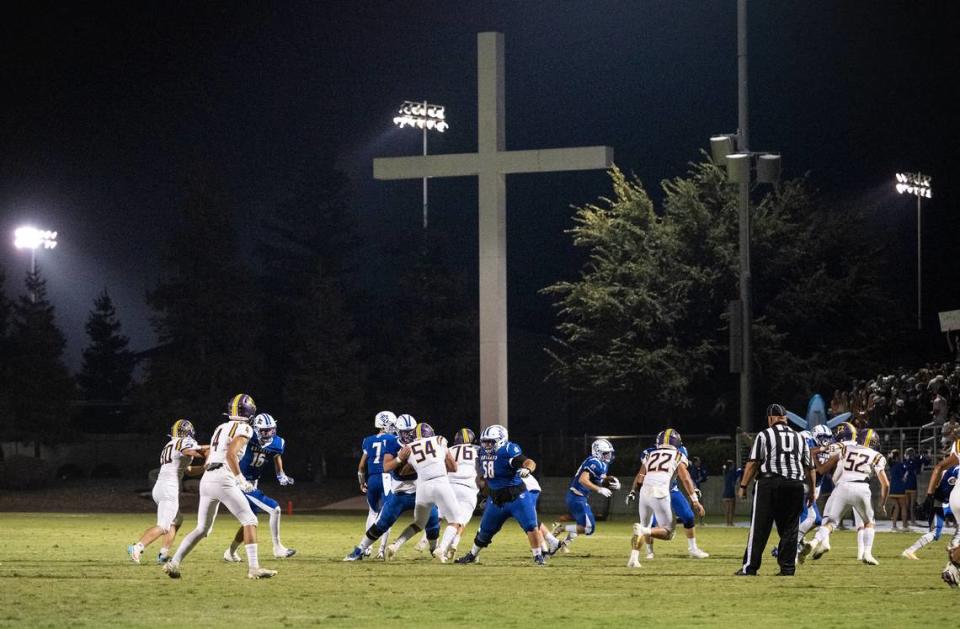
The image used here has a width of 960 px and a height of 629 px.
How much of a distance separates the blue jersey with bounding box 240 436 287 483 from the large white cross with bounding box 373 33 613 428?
1366 centimetres

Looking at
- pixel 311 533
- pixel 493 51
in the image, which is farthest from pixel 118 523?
pixel 493 51

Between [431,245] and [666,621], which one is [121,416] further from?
[666,621]

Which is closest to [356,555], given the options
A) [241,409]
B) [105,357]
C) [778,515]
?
[241,409]

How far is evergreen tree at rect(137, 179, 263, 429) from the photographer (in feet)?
177

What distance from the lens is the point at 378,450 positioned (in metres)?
21.5

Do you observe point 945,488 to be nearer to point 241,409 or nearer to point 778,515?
point 778,515

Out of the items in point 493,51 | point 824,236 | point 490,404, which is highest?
point 493,51

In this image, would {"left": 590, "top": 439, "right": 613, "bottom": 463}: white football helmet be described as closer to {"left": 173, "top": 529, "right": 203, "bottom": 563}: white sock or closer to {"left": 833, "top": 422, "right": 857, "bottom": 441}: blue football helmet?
{"left": 833, "top": 422, "right": 857, "bottom": 441}: blue football helmet

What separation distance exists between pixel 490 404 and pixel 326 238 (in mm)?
25142

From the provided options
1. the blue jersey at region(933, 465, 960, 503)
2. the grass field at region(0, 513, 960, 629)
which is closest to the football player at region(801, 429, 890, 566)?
the grass field at region(0, 513, 960, 629)

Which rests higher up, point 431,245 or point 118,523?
point 431,245

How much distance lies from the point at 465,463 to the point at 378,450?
56.0 inches

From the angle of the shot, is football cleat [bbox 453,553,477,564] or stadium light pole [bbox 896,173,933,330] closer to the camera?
football cleat [bbox 453,553,477,564]

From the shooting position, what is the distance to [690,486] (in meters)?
20.1
